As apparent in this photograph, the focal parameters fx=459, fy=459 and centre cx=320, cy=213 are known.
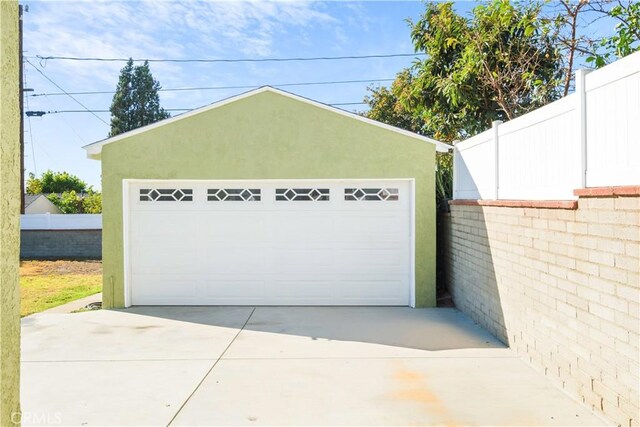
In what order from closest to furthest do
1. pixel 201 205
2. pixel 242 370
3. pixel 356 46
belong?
1. pixel 242 370
2. pixel 201 205
3. pixel 356 46

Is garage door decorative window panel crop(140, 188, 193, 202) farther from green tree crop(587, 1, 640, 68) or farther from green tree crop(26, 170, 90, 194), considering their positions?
green tree crop(26, 170, 90, 194)

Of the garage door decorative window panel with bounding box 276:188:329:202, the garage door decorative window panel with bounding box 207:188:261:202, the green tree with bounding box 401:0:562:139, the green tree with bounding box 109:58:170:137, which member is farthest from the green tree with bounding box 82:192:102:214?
the garage door decorative window panel with bounding box 276:188:329:202

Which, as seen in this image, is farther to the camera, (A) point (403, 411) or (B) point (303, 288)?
(B) point (303, 288)

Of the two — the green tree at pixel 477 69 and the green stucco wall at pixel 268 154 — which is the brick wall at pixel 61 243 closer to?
the green stucco wall at pixel 268 154

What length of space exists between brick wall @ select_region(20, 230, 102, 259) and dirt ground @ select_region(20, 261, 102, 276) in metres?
1.81

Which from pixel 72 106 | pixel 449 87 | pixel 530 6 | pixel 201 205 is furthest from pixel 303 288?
pixel 72 106

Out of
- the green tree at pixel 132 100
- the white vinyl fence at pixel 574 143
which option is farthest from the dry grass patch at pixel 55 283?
the green tree at pixel 132 100

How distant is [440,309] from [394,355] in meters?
2.88

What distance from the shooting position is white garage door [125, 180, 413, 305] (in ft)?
28.4

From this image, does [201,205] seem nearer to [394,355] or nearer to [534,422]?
[394,355]

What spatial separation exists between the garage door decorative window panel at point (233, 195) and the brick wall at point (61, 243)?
11.6 metres

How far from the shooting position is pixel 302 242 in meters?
8.74

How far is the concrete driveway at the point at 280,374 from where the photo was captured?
13.5 feet

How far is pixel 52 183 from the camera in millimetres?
41250
